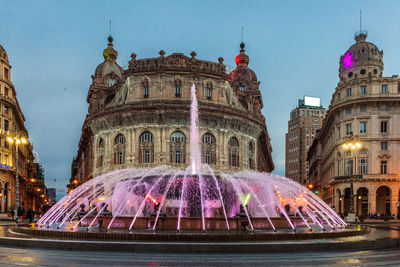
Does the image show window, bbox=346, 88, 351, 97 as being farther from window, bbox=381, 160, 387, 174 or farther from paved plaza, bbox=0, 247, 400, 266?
paved plaza, bbox=0, 247, 400, 266

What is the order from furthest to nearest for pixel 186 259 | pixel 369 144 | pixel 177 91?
pixel 369 144, pixel 177 91, pixel 186 259

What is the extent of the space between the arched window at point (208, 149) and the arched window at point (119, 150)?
1024 centimetres

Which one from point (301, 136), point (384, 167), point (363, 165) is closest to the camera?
point (384, 167)

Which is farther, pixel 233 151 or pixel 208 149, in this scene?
pixel 233 151

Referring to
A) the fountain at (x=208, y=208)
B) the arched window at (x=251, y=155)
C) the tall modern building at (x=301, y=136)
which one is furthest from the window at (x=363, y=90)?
the tall modern building at (x=301, y=136)

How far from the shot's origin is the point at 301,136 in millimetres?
173625

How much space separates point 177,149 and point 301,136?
4868 inches

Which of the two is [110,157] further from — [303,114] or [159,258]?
[303,114]

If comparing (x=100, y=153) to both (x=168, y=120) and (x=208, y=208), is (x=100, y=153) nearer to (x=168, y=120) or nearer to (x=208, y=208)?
(x=168, y=120)

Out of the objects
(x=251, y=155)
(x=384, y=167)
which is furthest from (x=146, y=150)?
(x=384, y=167)

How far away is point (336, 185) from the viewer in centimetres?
6900

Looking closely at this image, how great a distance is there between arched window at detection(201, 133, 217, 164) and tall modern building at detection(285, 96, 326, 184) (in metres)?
119

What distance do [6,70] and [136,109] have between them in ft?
90.4

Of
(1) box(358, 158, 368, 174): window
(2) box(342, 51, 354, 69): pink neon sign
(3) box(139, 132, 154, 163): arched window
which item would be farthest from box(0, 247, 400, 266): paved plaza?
(2) box(342, 51, 354, 69): pink neon sign
